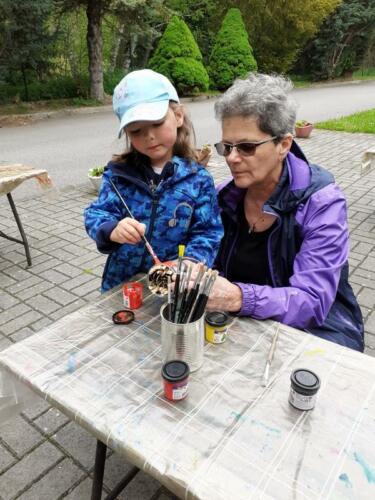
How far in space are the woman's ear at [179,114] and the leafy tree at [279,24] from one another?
22.8m

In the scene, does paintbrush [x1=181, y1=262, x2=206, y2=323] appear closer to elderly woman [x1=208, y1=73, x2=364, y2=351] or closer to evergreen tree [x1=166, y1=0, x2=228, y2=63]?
elderly woman [x1=208, y1=73, x2=364, y2=351]

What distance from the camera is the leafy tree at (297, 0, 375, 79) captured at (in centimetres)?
2458

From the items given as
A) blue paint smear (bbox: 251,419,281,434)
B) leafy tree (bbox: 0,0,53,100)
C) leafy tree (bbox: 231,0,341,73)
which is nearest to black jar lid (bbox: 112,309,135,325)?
blue paint smear (bbox: 251,419,281,434)

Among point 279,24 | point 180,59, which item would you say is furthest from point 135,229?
point 279,24

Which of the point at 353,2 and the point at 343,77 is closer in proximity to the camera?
the point at 353,2

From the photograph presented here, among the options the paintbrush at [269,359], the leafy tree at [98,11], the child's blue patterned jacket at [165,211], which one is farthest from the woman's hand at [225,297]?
the leafy tree at [98,11]

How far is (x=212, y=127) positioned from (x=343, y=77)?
22608 mm

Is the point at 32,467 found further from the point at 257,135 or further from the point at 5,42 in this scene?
the point at 5,42

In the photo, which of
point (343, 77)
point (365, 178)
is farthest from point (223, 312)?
point (343, 77)

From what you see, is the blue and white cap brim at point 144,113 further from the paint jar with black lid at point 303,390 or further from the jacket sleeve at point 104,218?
the paint jar with black lid at point 303,390

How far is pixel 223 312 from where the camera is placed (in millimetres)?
1417

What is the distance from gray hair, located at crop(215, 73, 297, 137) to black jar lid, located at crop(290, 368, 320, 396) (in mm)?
990

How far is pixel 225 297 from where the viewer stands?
4.59 feet

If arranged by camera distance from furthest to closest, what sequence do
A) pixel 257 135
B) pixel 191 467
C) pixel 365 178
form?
1. pixel 365 178
2. pixel 257 135
3. pixel 191 467
